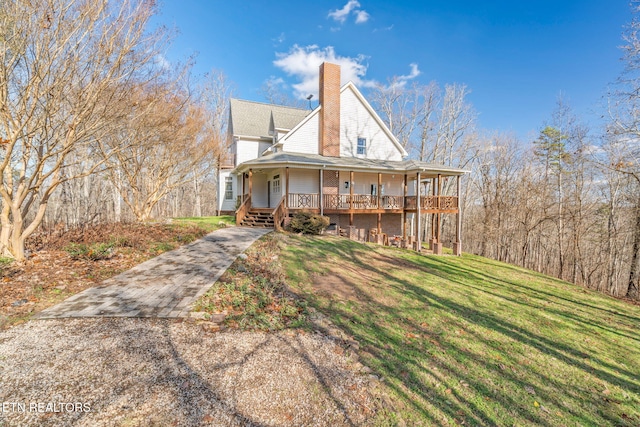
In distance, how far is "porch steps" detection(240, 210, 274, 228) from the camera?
14.6m

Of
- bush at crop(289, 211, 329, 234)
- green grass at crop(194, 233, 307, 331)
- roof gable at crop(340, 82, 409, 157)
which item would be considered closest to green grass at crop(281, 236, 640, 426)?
green grass at crop(194, 233, 307, 331)

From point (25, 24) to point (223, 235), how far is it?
7854mm

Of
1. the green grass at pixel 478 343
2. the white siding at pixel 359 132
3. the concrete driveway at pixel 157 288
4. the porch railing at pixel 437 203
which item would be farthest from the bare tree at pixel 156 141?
the porch railing at pixel 437 203

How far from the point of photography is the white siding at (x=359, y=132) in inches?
728

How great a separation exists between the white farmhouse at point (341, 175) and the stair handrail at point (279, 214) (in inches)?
2.1

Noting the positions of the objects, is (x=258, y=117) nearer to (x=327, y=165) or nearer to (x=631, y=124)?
(x=327, y=165)

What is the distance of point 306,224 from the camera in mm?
12750

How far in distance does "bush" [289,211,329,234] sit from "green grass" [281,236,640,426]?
311 cm

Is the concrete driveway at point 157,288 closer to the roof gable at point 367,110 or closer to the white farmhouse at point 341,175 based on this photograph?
the white farmhouse at point 341,175

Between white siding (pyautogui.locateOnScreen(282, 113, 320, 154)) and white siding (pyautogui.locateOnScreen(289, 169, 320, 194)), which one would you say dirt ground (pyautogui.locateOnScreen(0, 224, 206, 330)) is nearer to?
white siding (pyautogui.locateOnScreen(289, 169, 320, 194))

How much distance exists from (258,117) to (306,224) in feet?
46.4

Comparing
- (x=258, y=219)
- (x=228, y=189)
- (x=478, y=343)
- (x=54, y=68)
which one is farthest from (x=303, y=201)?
(x=478, y=343)

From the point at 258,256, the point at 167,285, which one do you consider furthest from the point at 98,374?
the point at 258,256

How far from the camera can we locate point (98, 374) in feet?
10.3
